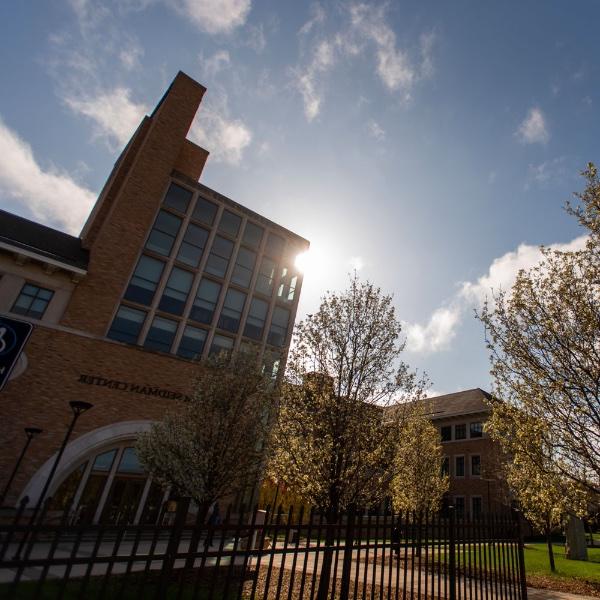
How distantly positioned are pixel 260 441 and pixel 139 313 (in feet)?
37.9

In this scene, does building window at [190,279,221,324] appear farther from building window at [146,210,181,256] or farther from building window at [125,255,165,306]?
building window at [146,210,181,256]

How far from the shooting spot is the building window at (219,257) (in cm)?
2469

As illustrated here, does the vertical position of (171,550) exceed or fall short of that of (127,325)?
it falls short

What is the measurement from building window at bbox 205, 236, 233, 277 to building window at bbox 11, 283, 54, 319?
8925 mm

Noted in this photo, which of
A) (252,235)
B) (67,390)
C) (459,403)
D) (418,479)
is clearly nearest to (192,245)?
(252,235)

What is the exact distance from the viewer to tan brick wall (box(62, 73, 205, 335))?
63.1 feet

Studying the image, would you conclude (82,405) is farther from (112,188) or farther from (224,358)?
(112,188)

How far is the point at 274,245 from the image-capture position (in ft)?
91.5

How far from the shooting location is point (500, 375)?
33.3ft

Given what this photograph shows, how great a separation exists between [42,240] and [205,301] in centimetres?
950

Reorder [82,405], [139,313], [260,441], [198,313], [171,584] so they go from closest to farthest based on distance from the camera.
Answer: [171,584]
[82,405]
[260,441]
[139,313]
[198,313]

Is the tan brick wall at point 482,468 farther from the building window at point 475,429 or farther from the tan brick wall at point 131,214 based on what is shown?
the tan brick wall at point 131,214

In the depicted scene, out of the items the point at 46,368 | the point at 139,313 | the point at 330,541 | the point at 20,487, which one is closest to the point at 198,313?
the point at 139,313

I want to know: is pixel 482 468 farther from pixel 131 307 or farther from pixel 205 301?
pixel 131 307
